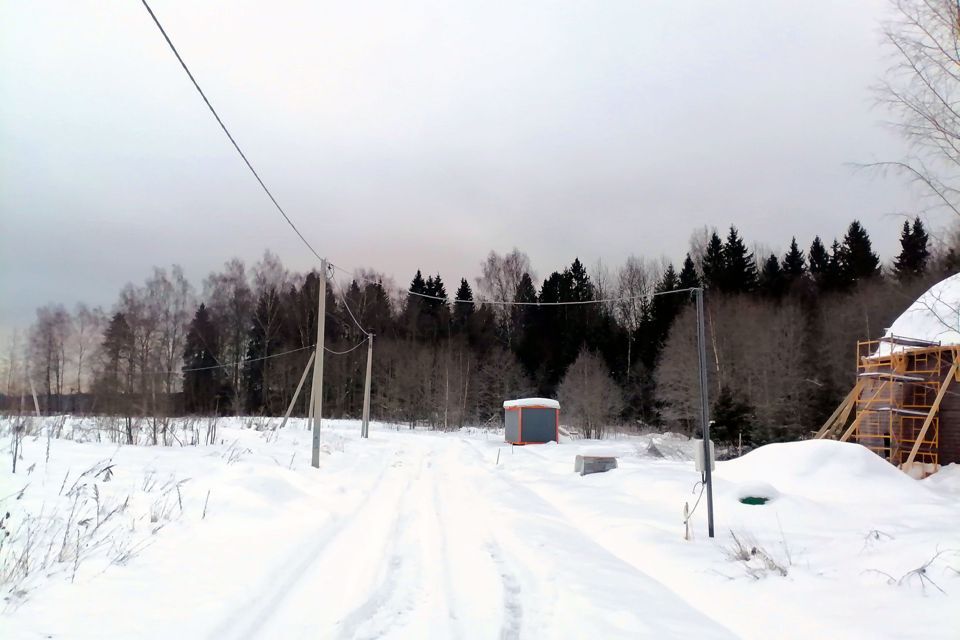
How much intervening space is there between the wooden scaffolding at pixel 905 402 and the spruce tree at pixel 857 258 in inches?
1161

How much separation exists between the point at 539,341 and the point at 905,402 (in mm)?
39939

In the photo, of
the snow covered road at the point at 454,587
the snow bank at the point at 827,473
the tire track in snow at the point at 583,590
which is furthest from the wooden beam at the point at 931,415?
the snow covered road at the point at 454,587

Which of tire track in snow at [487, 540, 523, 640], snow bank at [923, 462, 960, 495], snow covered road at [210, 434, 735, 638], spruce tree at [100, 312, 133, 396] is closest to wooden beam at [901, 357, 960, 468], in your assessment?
snow bank at [923, 462, 960, 495]

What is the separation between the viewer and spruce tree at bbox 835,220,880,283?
49312 mm

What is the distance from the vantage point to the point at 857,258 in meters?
50.4

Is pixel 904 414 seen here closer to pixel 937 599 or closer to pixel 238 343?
pixel 937 599

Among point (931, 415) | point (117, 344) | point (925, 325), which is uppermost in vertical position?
point (117, 344)

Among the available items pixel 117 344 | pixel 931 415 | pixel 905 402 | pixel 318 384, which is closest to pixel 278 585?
pixel 318 384

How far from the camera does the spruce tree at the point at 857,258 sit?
49312 millimetres

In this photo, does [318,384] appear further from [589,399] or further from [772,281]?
[772,281]

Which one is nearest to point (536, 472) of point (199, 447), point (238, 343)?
point (199, 447)

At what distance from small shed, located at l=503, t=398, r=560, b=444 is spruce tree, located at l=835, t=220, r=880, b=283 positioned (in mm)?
31388

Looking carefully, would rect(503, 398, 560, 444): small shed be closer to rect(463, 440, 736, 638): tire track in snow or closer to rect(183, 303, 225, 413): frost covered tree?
rect(463, 440, 736, 638): tire track in snow

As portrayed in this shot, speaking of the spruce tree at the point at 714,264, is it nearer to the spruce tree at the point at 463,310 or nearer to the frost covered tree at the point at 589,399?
the frost covered tree at the point at 589,399
